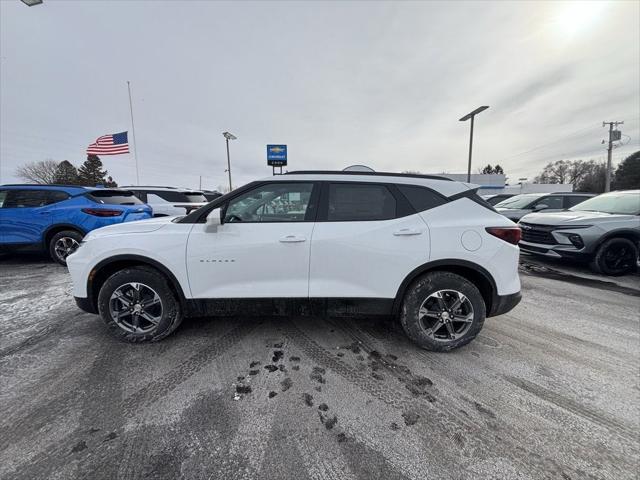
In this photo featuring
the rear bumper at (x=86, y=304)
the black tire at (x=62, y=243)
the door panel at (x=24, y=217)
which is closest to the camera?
the rear bumper at (x=86, y=304)

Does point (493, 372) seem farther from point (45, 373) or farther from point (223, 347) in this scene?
point (45, 373)

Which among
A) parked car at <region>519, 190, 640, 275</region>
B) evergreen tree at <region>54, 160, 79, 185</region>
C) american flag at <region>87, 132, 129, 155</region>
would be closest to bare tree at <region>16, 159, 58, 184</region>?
evergreen tree at <region>54, 160, 79, 185</region>

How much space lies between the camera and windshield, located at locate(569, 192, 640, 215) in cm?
546

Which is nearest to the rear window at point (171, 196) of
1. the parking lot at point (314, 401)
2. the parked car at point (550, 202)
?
the parking lot at point (314, 401)

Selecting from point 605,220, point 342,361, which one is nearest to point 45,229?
point 342,361

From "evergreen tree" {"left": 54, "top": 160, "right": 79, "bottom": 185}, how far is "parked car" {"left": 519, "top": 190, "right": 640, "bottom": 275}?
5808cm

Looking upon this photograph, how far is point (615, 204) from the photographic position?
5.81 m

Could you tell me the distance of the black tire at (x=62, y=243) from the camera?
17.5ft

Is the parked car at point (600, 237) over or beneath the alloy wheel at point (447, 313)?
over

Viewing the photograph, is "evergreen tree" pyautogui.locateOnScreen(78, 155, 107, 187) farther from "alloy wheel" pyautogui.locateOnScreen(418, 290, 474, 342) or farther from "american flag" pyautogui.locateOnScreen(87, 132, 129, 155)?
"alloy wheel" pyautogui.locateOnScreen(418, 290, 474, 342)

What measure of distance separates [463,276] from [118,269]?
361 cm

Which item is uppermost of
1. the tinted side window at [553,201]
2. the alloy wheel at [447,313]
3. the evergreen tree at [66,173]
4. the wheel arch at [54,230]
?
the evergreen tree at [66,173]

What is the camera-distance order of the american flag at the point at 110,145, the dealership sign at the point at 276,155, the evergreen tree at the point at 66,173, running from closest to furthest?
the american flag at the point at 110,145
the dealership sign at the point at 276,155
the evergreen tree at the point at 66,173

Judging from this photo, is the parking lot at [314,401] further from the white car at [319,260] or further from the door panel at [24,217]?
the door panel at [24,217]
